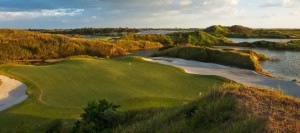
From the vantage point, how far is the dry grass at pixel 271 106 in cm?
536

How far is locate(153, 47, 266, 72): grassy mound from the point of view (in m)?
37.3

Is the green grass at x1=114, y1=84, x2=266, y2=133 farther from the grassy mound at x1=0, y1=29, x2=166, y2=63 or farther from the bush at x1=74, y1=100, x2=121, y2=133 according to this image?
the grassy mound at x1=0, y1=29, x2=166, y2=63

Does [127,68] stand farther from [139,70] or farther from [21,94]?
[21,94]

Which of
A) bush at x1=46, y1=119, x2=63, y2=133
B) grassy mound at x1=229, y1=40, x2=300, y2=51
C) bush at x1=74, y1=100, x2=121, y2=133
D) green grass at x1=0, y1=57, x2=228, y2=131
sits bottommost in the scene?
grassy mound at x1=229, y1=40, x2=300, y2=51

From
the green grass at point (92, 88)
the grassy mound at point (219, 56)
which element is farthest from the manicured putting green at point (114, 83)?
the grassy mound at point (219, 56)

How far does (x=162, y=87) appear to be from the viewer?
19.4 m

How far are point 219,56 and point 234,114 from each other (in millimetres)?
35574

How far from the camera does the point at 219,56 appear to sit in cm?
4100

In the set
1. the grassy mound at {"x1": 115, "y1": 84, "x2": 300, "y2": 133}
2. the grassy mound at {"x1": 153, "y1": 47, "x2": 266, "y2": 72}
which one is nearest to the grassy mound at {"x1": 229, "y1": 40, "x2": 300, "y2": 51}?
the grassy mound at {"x1": 153, "y1": 47, "x2": 266, "y2": 72}

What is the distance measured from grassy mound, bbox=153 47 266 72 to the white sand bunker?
23.7 metres

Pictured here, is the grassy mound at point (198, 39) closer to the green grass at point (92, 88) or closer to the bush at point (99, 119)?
the green grass at point (92, 88)

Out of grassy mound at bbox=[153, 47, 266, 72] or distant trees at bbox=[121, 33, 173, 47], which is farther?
distant trees at bbox=[121, 33, 173, 47]

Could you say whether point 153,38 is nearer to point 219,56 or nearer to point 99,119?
point 219,56

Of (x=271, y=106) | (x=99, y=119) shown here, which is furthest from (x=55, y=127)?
(x=271, y=106)
